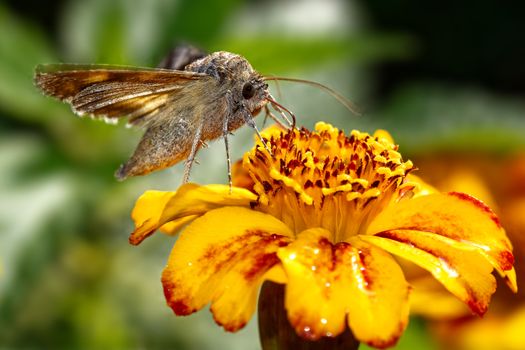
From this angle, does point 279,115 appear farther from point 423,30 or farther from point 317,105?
point 423,30

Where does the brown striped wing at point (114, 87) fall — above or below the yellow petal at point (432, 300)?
above

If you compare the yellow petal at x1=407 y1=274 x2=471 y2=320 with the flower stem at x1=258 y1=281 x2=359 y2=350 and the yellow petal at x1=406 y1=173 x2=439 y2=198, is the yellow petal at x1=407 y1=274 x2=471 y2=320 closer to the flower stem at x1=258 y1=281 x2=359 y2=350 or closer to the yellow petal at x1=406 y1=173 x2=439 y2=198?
the yellow petal at x1=406 y1=173 x2=439 y2=198

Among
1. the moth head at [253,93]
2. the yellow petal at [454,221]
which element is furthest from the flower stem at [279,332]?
the moth head at [253,93]

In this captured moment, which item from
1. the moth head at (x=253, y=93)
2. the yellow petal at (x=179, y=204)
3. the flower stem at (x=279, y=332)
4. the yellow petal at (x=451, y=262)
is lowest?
the flower stem at (x=279, y=332)

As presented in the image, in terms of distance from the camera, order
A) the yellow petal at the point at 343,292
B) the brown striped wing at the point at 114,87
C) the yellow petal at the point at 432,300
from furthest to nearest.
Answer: the yellow petal at the point at 432,300
the brown striped wing at the point at 114,87
the yellow petal at the point at 343,292

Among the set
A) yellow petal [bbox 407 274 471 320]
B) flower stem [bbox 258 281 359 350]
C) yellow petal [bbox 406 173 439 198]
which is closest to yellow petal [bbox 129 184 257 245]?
flower stem [bbox 258 281 359 350]

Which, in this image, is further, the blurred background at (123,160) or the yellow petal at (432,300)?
the blurred background at (123,160)

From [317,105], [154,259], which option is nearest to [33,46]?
[154,259]

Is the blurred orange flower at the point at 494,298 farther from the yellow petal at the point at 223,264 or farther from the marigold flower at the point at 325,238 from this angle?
the yellow petal at the point at 223,264
